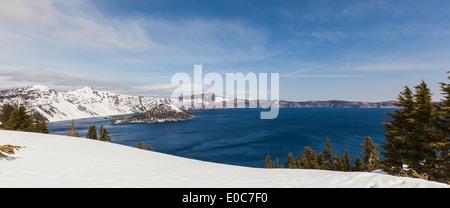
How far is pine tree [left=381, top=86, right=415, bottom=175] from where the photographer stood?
647 inches

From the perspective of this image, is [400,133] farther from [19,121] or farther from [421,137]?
[19,121]

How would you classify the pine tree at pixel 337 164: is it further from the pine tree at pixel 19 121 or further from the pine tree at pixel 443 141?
the pine tree at pixel 19 121

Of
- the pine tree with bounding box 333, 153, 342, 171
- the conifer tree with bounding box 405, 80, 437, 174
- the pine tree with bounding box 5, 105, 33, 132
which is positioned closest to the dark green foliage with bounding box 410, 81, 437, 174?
the conifer tree with bounding box 405, 80, 437, 174

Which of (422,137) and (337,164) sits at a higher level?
(422,137)

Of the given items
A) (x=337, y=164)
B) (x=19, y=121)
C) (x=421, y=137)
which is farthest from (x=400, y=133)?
(x=19, y=121)

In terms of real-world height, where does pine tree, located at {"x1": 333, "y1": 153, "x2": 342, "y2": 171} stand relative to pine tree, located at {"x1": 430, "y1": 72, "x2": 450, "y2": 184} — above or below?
below

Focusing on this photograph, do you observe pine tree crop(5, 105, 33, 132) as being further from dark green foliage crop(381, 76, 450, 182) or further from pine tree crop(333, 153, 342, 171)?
pine tree crop(333, 153, 342, 171)

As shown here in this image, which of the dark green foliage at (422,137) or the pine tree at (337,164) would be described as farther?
the pine tree at (337,164)

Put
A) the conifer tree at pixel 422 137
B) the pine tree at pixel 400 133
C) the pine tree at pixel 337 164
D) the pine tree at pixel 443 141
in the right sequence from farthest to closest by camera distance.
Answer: the pine tree at pixel 337 164 < the pine tree at pixel 400 133 < the conifer tree at pixel 422 137 < the pine tree at pixel 443 141

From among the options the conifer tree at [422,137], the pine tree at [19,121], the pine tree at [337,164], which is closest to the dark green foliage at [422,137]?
the conifer tree at [422,137]

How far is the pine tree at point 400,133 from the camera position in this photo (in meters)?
16.4

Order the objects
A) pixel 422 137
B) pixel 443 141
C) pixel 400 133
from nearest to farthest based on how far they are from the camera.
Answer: pixel 443 141, pixel 422 137, pixel 400 133

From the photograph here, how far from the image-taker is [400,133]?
16797 mm
